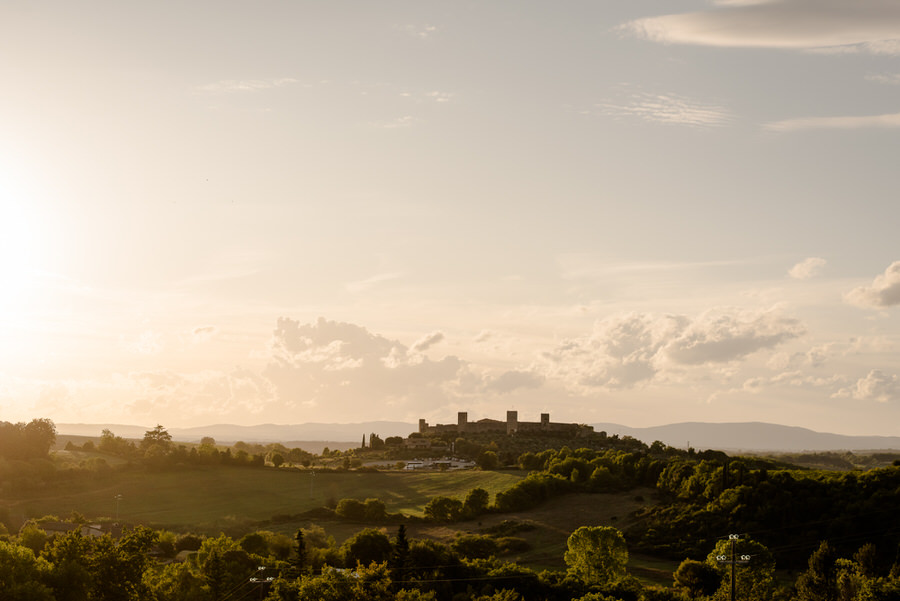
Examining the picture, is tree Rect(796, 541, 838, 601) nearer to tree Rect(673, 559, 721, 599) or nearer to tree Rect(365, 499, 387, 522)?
tree Rect(673, 559, 721, 599)

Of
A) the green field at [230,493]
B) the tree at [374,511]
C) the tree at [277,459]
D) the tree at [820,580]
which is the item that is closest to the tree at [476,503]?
the green field at [230,493]

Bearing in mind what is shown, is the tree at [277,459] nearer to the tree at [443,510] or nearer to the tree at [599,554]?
the tree at [443,510]

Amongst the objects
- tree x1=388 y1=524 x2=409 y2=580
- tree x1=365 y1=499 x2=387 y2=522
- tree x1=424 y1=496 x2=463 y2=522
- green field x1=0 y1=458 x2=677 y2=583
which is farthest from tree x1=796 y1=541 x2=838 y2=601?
tree x1=365 y1=499 x2=387 y2=522

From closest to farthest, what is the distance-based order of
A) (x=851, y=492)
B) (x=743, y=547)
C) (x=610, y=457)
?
1. (x=743, y=547)
2. (x=851, y=492)
3. (x=610, y=457)

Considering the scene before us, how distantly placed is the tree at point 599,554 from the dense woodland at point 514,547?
0.43ft

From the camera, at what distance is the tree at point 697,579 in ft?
250

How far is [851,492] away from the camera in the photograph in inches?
3969

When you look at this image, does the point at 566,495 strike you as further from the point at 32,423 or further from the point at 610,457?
the point at 32,423

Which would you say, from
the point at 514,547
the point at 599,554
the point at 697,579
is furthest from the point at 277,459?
the point at 697,579

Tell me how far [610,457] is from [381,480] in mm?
39333

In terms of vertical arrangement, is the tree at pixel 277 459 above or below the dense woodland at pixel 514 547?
above

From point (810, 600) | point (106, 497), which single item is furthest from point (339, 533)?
point (810, 600)

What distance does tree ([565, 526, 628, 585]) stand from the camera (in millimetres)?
84125

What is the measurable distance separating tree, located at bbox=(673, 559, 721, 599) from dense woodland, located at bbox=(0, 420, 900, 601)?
17 centimetres
